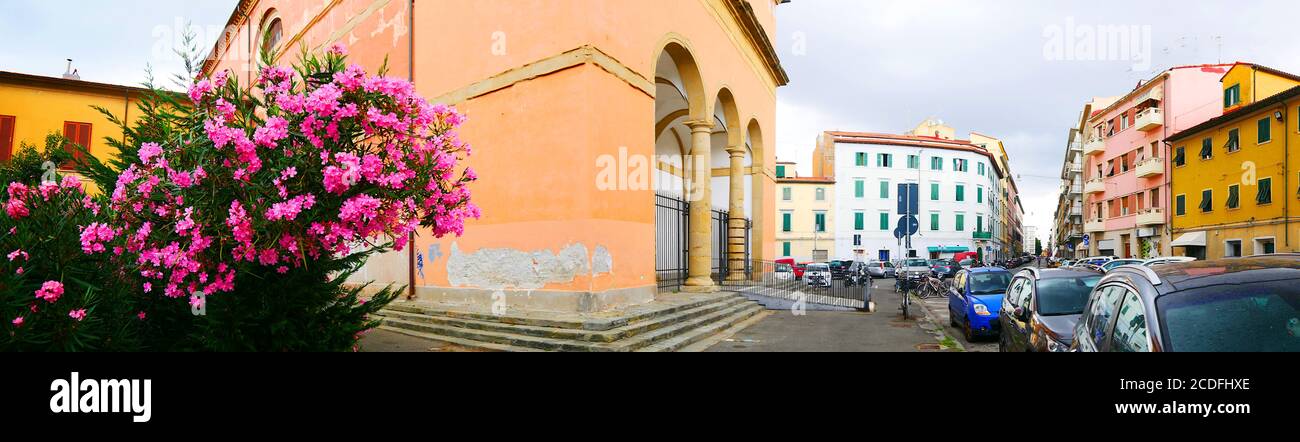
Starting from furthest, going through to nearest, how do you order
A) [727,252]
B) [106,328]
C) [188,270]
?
[727,252] → [106,328] → [188,270]

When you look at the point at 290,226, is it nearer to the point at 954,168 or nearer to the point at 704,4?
the point at 704,4

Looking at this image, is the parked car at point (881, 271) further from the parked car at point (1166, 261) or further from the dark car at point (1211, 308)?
the dark car at point (1211, 308)

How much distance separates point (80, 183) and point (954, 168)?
58293 mm

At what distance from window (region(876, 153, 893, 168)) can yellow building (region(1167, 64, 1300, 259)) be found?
2078 cm

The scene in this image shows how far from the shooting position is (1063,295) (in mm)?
7934

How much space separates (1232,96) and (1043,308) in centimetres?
3271

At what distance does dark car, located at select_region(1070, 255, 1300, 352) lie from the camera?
2.92m

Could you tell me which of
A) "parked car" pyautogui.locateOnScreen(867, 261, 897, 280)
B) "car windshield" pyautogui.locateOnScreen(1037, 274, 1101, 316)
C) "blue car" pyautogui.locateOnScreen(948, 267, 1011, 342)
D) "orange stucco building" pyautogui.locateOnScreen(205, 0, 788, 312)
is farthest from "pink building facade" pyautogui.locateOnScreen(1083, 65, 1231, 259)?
"car windshield" pyautogui.locateOnScreen(1037, 274, 1101, 316)

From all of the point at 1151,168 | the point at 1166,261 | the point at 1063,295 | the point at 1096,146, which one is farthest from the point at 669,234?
the point at 1096,146

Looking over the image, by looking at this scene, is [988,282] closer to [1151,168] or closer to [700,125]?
[700,125]

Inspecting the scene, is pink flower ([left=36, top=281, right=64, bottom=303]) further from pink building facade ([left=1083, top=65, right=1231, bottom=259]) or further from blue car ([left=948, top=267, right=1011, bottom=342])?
pink building facade ([left=1083, top=65, right=1231, bottom=259])

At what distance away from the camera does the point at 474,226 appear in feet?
38.5
